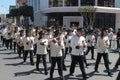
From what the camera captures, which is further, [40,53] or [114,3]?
[114,3]

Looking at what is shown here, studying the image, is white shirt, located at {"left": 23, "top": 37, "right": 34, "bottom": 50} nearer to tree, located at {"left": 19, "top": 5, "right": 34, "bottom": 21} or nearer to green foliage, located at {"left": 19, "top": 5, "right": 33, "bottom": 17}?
tree, located at {"left": 19, "top": 5, "right": 34, "bottom": 21}

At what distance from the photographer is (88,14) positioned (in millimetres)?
57000

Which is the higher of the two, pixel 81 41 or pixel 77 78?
pixel 81 41

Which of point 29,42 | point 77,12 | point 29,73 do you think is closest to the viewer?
point 29,73

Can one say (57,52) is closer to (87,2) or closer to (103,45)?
(103,45)

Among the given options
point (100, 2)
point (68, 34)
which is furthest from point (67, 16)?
point (68, 34)

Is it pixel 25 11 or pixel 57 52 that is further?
pixel 25 11

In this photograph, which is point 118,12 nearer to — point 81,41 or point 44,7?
point 44,7

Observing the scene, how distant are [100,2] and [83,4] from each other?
10.6 ft

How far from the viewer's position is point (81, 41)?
13133mm

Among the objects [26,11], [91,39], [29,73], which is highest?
[91,39]

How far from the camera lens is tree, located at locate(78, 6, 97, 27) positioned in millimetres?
55216

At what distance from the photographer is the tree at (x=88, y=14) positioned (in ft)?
181

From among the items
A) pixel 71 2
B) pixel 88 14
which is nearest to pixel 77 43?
pixel 88 14
